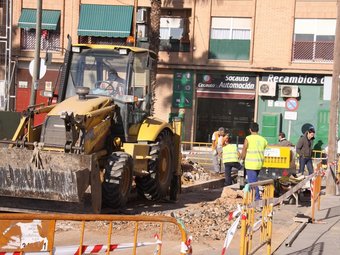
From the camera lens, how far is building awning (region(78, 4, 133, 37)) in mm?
31422

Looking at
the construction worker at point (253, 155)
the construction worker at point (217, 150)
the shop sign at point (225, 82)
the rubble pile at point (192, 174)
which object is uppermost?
the shop sign at point (225, 82)

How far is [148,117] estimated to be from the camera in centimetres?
1302

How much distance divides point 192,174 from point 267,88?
43.5ft

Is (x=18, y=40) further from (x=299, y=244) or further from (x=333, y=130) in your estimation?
(x=299, y=244)

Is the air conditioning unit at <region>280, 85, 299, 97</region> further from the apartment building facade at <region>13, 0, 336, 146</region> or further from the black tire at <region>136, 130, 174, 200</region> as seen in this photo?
the black tire at <region>136, 130, 174, 200</region>

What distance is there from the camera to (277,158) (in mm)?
15539

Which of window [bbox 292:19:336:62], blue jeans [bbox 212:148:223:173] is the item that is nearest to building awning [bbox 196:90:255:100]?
window [bbox 292:19:336:62]

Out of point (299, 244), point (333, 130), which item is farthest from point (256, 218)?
point (333, 130)

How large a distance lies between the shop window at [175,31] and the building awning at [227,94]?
2.34 meters

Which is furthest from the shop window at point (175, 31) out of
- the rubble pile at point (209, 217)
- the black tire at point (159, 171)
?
the black tire at point (159, 171)

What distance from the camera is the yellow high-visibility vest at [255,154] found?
41.9 feet

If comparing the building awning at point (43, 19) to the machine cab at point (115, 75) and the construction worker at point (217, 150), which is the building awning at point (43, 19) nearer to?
the construction worker at point (217, 150)

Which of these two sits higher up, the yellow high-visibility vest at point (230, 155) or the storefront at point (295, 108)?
the storefront at point (295, 108)

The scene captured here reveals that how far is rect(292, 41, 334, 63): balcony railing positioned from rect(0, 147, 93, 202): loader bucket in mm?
22385
